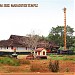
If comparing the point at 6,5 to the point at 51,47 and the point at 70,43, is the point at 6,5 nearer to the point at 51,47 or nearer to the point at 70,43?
the point at 51,47

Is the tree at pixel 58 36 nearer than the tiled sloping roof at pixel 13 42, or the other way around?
the tiled sloping roof at pixel 13 42

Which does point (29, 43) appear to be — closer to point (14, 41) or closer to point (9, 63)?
point (14, 41)

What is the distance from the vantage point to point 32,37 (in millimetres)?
35406

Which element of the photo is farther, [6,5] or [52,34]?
[52,34]

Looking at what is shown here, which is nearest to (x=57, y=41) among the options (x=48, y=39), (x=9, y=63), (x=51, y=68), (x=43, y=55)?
(x=48, y=39)

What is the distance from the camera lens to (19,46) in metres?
36.4

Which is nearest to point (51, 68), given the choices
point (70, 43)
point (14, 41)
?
point (14, 41)

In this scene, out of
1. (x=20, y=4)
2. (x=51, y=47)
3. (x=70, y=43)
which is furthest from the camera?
(x=70, y=43)

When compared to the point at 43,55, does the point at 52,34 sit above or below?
above

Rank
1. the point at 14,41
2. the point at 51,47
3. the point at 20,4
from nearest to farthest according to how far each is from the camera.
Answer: the point at 20,4 → the point at 14,41 → the point at 51,47

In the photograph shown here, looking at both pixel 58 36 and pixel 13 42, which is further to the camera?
pixel 58 36

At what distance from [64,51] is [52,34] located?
52.6 ft

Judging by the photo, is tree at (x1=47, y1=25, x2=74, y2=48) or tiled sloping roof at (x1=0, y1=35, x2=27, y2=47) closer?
tiled sloping roof at (x1=0, y1=35, x2=27, y2=47)

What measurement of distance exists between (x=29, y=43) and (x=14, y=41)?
3475 mm
